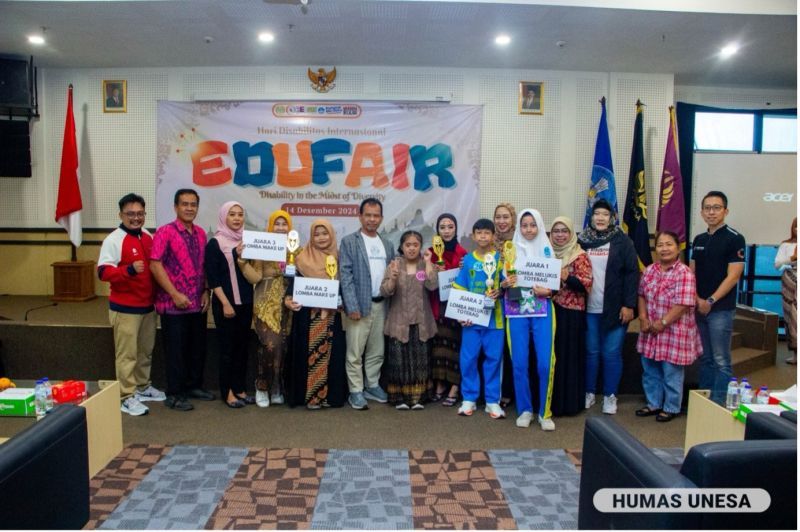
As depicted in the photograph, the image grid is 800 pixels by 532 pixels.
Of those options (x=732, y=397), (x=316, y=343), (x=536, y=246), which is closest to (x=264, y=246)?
(x=316, y=343)

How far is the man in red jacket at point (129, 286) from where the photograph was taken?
3359 mm

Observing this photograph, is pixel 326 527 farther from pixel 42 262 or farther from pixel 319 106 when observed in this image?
pixel 42 262

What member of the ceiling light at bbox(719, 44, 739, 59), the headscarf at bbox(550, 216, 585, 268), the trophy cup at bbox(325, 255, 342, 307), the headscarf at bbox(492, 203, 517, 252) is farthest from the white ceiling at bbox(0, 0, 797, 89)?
the trophy cup at bbox(325, 255, 342, 307)

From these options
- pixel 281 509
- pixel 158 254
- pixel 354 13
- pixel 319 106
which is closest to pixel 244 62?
pixel 319 106

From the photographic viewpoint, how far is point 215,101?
5547 millimetres

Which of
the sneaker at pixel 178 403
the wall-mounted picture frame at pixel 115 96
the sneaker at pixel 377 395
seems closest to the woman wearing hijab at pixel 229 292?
the sneaker at pixel 178 403

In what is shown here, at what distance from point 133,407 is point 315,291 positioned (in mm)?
1295

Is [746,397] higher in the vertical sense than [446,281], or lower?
lower

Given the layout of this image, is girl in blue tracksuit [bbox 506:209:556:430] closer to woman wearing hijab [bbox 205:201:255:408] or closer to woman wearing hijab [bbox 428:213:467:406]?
woman wearing hijab [bbox 428:213:467:406]

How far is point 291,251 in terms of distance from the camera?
352 centimetres

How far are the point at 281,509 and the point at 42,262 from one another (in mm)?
4850

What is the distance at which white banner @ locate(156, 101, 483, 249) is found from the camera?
5.55m

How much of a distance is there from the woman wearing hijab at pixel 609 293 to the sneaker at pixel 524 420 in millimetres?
504

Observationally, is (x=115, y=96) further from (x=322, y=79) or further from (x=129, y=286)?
(x=129, y=286)
